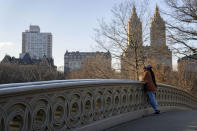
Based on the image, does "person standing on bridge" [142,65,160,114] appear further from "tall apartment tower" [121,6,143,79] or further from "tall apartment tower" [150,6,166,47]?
"tall apartment tower" [121,6,143,79]

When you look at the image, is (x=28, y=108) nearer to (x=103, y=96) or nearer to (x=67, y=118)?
(x=67, y=118)

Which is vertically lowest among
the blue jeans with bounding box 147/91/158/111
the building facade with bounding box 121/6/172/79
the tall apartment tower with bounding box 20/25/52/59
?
the blue jeans with bounding box 147/91/158/111

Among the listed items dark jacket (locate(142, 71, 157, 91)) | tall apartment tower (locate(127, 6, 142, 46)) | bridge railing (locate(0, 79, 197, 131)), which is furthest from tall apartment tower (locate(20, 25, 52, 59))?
bridge railing (locate(0, 79, 197, 131))

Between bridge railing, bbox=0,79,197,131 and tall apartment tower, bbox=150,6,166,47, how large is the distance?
11.9 m

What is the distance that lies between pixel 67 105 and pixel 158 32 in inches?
608

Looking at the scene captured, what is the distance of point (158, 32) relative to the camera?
18.2 meters

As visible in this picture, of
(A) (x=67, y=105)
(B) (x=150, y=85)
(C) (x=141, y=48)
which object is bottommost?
(A) (x=67, y=105)

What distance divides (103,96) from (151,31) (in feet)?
48.3

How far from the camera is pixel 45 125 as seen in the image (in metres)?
3.48

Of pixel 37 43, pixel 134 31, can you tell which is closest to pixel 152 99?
pixel 134 31

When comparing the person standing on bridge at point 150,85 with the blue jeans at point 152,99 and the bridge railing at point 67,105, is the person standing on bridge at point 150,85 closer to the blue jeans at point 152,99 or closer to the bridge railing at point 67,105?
the blue jeans at point 152,99

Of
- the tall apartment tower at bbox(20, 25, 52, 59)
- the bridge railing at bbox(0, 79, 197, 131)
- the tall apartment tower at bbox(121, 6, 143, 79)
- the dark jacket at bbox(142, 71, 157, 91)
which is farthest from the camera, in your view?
the tall apartment tower at bbox(20, 25, 52, 59)

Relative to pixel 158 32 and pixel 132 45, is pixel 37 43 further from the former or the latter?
pixel 158 32

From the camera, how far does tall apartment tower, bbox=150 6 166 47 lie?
1791 centimetres
